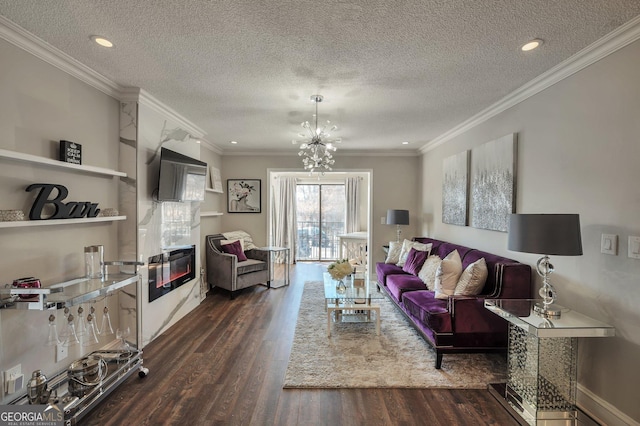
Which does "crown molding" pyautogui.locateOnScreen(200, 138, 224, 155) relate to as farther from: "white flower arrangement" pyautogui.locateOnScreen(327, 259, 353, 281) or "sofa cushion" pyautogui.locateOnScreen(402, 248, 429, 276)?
"sofa cushion" pyautogui.locateOnScreen(402, 248, 429, 276)

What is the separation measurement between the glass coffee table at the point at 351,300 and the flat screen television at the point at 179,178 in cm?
213

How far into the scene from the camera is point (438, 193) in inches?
196

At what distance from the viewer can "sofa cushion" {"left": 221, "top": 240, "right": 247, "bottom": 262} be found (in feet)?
16.7

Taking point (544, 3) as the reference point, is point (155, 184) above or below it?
below

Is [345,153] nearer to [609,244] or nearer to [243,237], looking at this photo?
[243,237]

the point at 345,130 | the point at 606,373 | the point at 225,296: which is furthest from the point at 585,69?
the point at 225,296

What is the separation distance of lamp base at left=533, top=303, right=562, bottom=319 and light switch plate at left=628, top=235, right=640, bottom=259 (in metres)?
0.56

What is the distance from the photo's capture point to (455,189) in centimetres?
423

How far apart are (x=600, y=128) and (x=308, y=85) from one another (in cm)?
226

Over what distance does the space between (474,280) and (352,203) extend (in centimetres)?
519

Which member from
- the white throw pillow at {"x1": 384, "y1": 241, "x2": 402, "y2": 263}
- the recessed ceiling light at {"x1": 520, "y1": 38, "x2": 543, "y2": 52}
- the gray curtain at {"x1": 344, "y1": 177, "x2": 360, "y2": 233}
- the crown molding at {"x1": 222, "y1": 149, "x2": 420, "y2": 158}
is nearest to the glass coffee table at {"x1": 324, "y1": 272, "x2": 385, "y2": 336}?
the white throw pillow at {"x1": 384, "y1": 241, "x2": 402, "y2": 263}

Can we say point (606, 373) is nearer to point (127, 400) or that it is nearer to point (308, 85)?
point (308, 85)

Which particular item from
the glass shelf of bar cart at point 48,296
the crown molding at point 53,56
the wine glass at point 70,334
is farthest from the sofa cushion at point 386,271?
the crown molding at point 53,56

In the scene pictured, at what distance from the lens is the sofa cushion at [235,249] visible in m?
5.09
